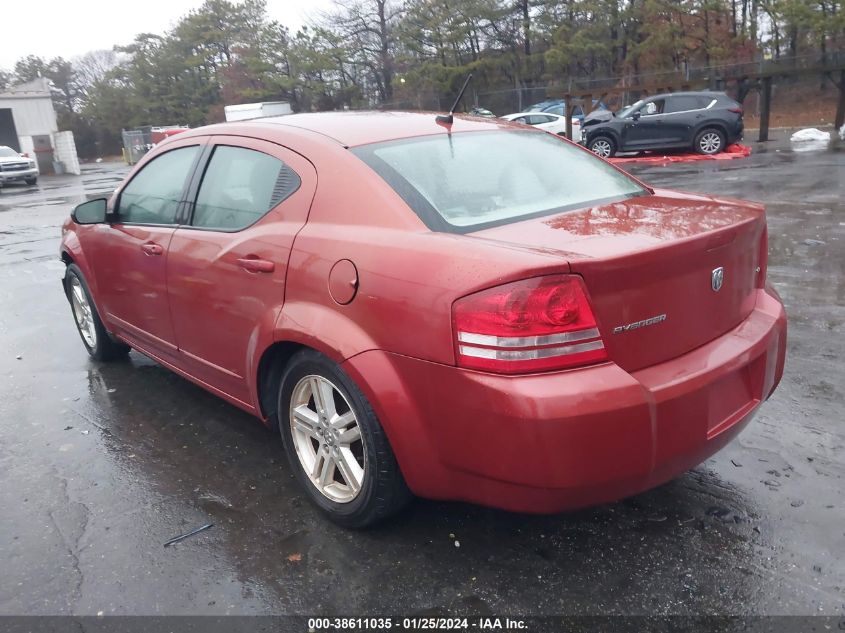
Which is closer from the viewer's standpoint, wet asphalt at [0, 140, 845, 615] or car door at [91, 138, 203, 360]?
→ wet asphalt at [0, 140, 845, 615]

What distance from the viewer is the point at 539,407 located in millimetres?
2131

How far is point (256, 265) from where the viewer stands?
9.93 feet

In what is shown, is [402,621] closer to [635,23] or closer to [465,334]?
[465,334]

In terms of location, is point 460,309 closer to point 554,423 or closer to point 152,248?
point 554,423

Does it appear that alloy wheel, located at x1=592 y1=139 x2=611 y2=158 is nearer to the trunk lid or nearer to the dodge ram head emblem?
the trunk lid

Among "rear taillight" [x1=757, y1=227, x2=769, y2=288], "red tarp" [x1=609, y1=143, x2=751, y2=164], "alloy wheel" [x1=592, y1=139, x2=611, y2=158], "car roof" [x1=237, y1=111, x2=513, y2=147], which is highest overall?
"car roof" [x1=237, y1=111, x2=513, y2=147]

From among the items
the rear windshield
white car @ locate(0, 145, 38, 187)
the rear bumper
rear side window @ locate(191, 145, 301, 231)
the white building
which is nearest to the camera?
the rear bumper

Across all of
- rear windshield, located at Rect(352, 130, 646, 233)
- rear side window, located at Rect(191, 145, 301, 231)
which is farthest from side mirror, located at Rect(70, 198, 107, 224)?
rear windshield, located at Rect(352, 130, 646, 233)

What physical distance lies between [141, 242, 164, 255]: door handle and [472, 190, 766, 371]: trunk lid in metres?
1.95

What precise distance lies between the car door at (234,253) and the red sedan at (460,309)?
0.01 metres

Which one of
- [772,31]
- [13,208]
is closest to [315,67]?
[772,31]

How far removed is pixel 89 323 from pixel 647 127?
678 inches

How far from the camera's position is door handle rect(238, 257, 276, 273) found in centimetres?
297

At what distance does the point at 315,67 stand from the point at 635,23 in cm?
2045
